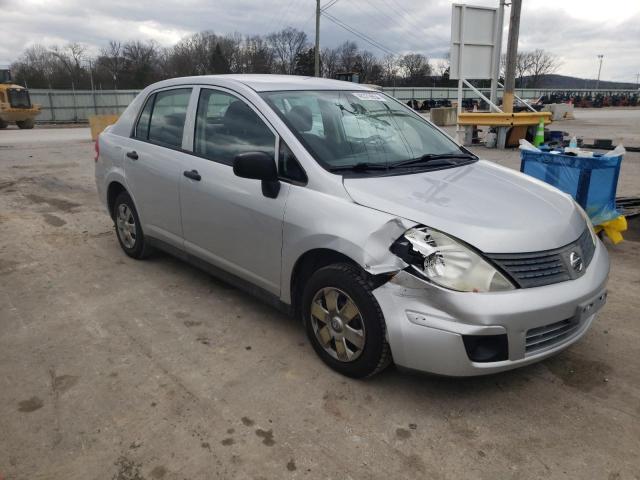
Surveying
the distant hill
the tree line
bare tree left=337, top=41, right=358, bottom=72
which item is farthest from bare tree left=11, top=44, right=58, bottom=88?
the distant hill

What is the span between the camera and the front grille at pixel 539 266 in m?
2.63

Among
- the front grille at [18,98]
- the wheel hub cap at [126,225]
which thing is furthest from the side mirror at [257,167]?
the front grille at [18,98]

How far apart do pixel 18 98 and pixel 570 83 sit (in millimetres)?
98233

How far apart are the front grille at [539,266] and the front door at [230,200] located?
1.37 m

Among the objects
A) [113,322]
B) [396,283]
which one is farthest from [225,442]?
[113,322]

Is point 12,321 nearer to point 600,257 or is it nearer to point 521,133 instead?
point 600,257

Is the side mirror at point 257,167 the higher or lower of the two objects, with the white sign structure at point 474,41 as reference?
lower

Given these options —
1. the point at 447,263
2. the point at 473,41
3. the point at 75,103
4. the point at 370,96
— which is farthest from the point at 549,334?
the point at 75,103

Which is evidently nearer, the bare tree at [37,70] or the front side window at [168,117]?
the front side window at [168,117]

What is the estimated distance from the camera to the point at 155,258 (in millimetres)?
5230

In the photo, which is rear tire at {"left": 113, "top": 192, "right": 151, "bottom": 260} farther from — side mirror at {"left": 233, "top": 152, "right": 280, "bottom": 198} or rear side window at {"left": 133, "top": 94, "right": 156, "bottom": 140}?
side mirror at {"left": 233, "top": 152, "right": 280, "bottom": 198}

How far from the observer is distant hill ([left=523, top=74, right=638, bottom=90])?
273 feet

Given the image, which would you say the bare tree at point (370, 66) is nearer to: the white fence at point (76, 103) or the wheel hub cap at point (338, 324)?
the white fence at point (76, 103)

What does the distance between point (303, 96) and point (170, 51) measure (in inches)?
2888
